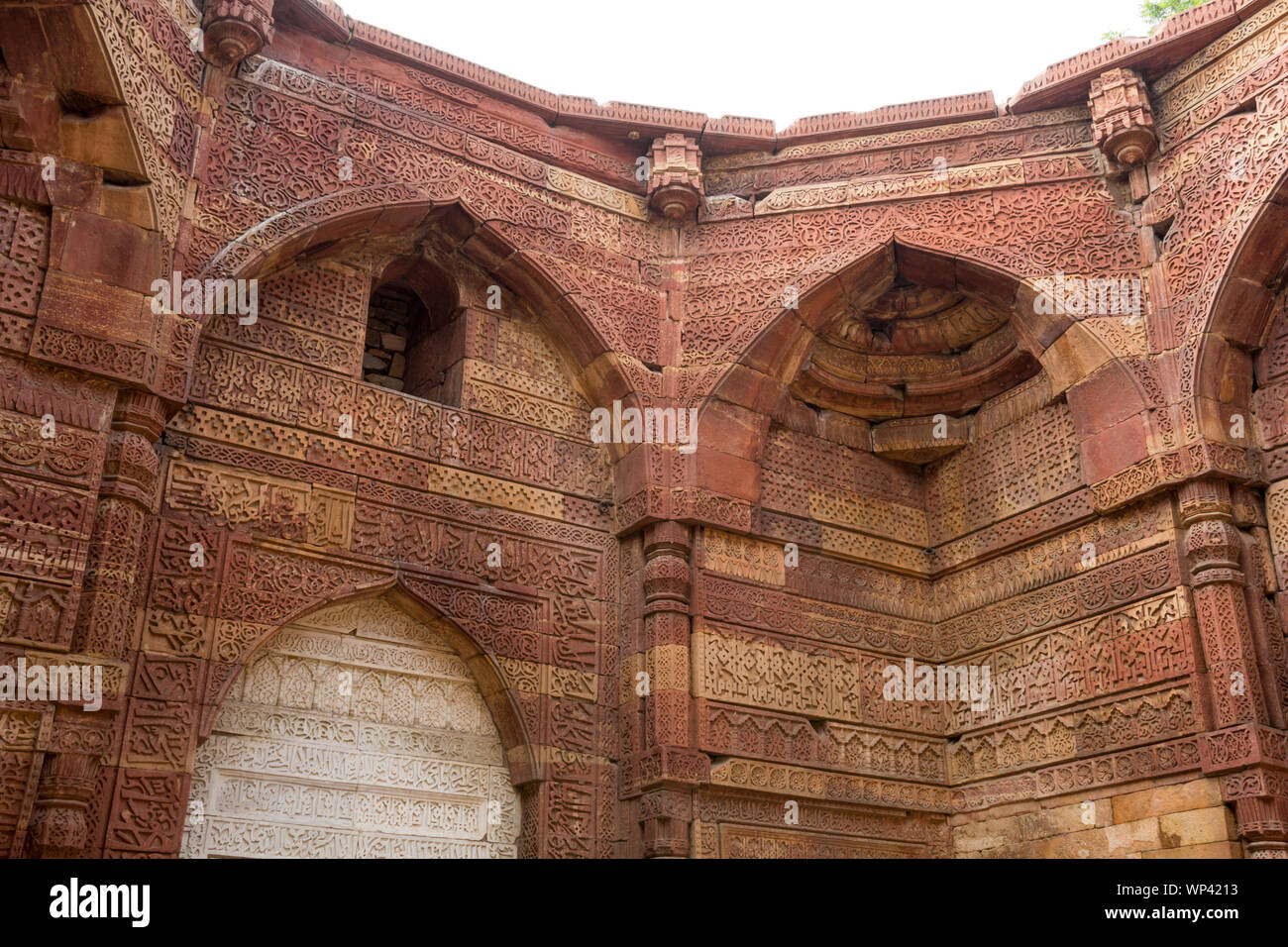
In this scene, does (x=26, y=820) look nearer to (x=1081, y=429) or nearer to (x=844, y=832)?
(x=844, y=832)

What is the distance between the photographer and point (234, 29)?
7016 mm

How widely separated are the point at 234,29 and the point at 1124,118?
5206 mm

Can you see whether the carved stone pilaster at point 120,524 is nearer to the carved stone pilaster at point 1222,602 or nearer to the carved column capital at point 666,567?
the carved column capital at point 666,567

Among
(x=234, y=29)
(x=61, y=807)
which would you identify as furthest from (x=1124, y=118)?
(x=61, y=807)

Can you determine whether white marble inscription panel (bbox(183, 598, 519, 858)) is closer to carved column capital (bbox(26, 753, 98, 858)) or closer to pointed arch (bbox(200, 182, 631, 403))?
carved column capital (bbox(26, 753, 98, 858))

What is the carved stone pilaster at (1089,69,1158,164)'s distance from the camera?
7.79 metres

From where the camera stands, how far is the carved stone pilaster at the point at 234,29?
6973 mm

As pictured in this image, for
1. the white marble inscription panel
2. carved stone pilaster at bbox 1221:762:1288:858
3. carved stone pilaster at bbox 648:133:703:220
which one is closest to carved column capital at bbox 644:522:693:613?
the white marble inscription panel

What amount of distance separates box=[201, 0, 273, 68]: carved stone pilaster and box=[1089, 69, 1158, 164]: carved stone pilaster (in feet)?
16.3

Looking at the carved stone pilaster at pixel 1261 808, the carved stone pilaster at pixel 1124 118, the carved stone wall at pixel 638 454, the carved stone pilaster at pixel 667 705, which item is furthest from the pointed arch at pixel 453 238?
the carved stone pilaster at pixel 1261 808

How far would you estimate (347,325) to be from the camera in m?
7.62

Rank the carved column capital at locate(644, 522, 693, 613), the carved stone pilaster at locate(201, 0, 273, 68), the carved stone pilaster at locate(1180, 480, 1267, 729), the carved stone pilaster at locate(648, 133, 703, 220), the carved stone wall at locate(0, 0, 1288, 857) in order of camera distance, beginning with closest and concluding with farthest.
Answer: the carved stone wall at locate(0, 0, 1288, 857) < the carved stone pilaster at locate(1180, 480, 1267, 729) < the carved stone pilaster at locate(201, 0, 273, 68) < the carved column capital at locate(644, 522, 693, 613) < the carved stone pilaster at locate(648, 133, 703, 220)

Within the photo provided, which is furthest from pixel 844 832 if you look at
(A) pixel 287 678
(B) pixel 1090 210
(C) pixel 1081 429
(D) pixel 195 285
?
(D) pixel 195 285

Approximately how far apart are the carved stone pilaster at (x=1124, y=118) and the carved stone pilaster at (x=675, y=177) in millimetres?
2523
